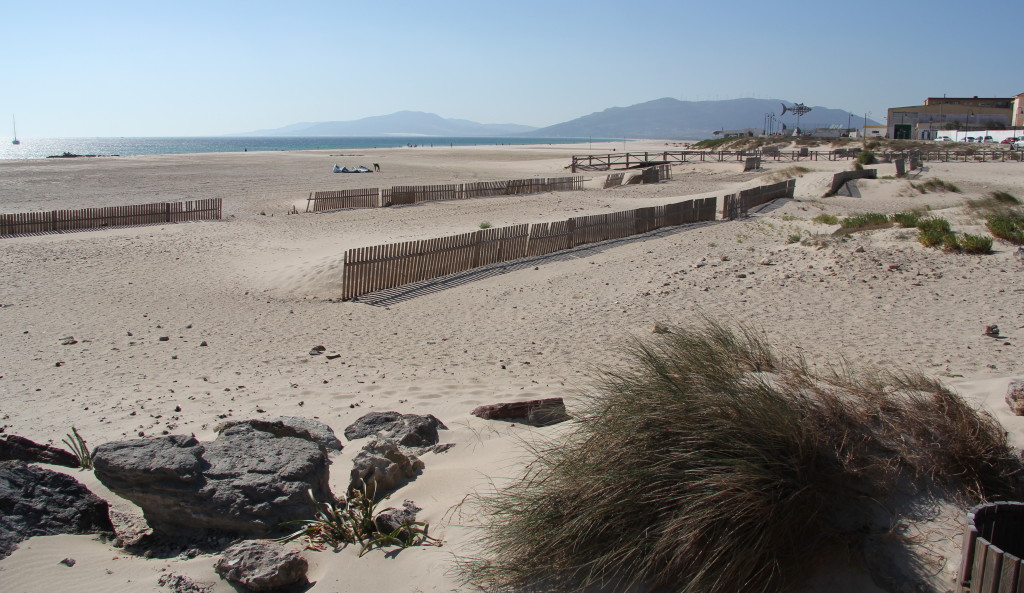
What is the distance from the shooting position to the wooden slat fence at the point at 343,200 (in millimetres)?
23984

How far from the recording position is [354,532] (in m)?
3.86

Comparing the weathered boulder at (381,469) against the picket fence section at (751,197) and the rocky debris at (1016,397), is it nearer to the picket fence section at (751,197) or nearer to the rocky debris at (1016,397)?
the rocky debris at (1016,397)

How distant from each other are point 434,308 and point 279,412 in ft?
15.0

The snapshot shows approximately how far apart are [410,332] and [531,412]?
4330 mm

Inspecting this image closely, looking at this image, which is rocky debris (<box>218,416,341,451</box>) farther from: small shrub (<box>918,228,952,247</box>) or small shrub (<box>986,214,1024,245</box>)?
small shrub (<box>986,214,1024,245</box>)

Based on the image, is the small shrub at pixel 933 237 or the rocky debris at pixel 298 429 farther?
the small shrub at pixel 933 237

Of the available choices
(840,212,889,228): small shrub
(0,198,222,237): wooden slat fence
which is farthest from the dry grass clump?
(0,198,222,237): wooden slat fence

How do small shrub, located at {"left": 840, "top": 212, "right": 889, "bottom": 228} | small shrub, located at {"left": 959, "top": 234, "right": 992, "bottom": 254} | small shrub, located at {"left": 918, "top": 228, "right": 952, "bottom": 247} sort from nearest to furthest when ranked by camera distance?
small shrub, located at {"left": 959, "top": 234, "right": 992, "bottom": 254}
small shrub, located at {"left": 918, "top": 228, "right": 952, "bottom": 247}
small shrub, located at {"left": 840, "top": 212, "right": 889, "bottom": 228}

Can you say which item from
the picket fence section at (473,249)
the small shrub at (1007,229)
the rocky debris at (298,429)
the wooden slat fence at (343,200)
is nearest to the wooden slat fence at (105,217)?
the wooden slat fence at (343,200)

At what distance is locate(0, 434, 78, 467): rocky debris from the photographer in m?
4.61

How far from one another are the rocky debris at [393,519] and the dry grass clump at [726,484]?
1.80ft

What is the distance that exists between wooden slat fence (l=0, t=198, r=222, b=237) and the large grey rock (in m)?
16.7

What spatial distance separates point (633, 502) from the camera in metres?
3.22

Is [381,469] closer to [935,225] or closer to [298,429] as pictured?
[298,429]
